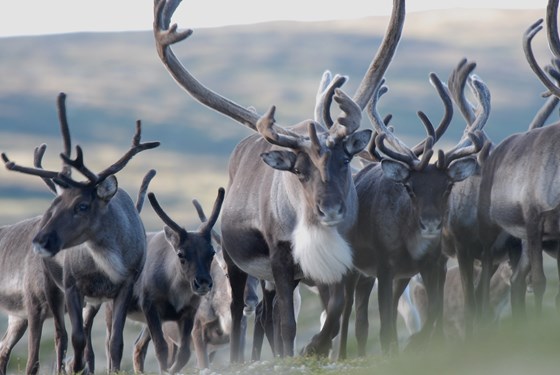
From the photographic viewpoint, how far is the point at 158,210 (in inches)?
581

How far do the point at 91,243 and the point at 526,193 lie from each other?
4542mm

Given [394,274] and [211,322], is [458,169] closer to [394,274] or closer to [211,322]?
[394,274]

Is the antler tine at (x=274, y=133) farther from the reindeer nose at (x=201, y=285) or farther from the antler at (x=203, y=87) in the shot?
the reindeer nose at (x=201, y=285)

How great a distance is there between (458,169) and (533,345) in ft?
23.4

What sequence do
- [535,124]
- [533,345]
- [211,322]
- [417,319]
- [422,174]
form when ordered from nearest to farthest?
1. [533,345]
2. [422,174]
3. [535,124]
4. [417,319]
5. [211,322]

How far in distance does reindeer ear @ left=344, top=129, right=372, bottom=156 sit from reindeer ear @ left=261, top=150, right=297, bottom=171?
0.49 m

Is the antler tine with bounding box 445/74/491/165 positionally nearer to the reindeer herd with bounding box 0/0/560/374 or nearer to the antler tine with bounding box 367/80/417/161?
the reindeer herd with bounding box 0/0/560/374

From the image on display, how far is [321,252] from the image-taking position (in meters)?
11.4

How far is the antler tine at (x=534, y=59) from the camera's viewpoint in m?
14.0

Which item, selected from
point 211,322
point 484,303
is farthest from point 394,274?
point 211,322

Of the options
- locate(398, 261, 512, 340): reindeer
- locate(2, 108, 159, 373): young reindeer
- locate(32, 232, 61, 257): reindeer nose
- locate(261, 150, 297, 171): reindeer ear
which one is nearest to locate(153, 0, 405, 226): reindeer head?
locate(261, 150, 297, 171): reindeer ear

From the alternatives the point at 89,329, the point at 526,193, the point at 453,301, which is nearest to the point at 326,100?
the point at 526,193

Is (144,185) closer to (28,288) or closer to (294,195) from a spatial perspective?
(28,288)

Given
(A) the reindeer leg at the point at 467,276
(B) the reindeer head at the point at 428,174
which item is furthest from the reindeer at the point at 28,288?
(A) the reindeer leg at the point at 467,276
